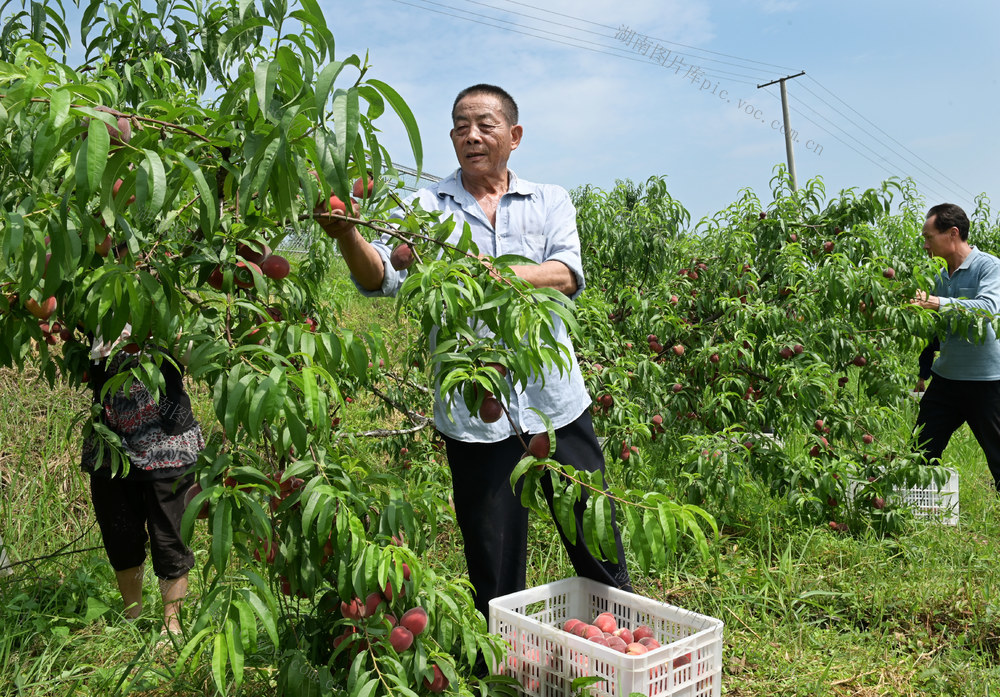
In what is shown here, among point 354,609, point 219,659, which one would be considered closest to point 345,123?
point 219,659

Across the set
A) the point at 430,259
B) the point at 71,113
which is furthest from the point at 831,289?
the point at 71,113

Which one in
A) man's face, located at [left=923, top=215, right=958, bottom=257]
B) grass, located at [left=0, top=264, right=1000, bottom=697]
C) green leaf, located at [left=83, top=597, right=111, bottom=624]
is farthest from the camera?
man's face, located at [left=923, top=215, right=958, bottom=257]

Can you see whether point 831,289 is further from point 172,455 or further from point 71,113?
point 71,113

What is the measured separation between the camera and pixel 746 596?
2.90 m

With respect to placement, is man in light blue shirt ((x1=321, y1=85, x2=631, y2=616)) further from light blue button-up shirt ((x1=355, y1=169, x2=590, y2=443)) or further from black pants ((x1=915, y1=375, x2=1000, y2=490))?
black pants ((x1=915, y1=375, x2=1000, y2=490))

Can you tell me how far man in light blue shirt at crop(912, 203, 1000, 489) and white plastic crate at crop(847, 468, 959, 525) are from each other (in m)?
0.19

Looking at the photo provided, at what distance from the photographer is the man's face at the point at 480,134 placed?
82.9 inches

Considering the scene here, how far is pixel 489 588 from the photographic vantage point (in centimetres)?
218

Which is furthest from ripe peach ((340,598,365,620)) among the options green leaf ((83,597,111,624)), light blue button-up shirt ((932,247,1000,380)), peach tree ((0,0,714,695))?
light blue button-up shirt ((932,247,1000,380))

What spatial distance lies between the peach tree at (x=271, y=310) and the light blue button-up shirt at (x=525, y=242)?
472 mm

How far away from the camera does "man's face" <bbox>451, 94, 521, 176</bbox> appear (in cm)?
211

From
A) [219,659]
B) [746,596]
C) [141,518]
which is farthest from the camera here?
[746,596]

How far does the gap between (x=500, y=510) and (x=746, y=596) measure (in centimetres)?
126

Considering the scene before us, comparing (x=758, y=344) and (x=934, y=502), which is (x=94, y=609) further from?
(x=934, y=502)
